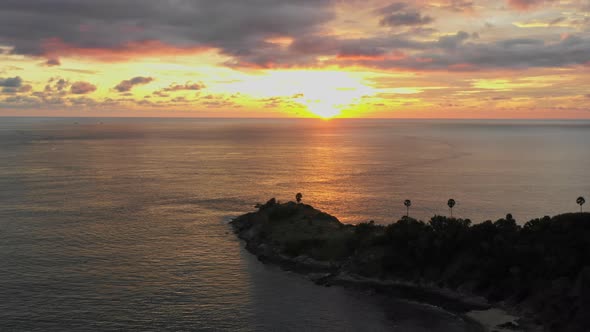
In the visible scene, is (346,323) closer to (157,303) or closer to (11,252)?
(157,303)

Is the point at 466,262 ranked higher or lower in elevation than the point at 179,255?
higher

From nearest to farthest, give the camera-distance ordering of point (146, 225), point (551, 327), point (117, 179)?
point (551, 327) < point (146, 225) < point (117, 179)

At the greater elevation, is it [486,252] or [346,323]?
[486,252]

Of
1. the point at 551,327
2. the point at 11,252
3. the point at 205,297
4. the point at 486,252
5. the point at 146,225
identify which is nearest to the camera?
the point at 551,327

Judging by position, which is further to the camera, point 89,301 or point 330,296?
point 330,296

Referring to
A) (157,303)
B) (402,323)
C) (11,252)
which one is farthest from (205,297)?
(11,252)

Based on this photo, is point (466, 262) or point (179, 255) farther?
point (179, 255)

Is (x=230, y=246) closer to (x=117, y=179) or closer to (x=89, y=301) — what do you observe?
(x=89, y=301)
